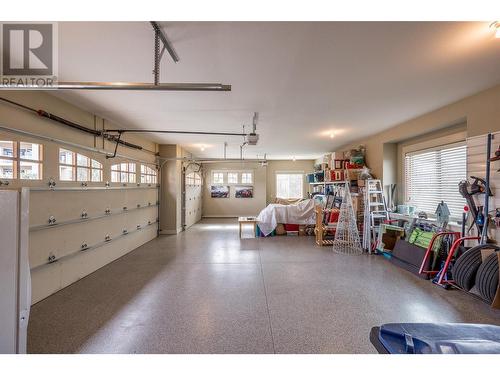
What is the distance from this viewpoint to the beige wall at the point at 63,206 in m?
2.61

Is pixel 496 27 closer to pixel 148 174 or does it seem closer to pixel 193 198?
pixel 148 174

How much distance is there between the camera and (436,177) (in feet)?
13.4

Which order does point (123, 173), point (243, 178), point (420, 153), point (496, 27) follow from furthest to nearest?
point (243, 178) → point (123, 173) → point (420, 153) → point (496, 27)

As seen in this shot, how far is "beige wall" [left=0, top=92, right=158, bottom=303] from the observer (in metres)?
2.61

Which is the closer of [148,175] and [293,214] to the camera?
[148,175]

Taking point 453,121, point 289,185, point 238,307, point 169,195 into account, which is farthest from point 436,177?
point 289,185

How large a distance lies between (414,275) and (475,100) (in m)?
2.58

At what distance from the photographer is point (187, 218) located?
783 cm

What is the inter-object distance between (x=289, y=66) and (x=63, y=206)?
3.39 m

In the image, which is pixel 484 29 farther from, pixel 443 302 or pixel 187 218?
pixel 187 218

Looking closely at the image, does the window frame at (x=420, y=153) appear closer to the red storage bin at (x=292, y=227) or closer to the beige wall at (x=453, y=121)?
the beige wall at (x=453, y=121)

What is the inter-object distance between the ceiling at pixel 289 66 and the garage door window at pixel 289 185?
21.8ft

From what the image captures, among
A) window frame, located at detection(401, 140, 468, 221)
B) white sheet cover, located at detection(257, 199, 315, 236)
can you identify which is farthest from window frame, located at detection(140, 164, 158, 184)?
window frame, located at detection(401, 140, 468, 221)
